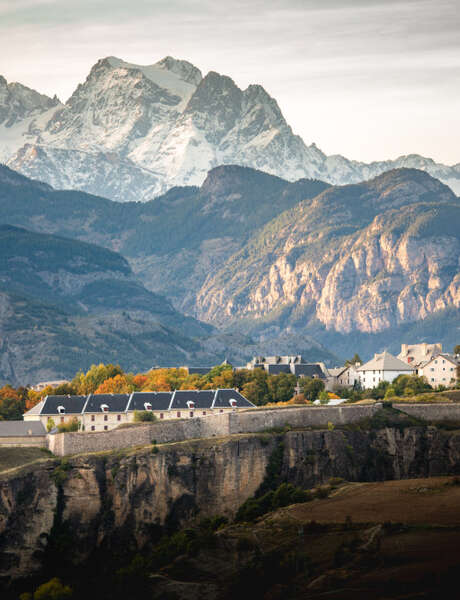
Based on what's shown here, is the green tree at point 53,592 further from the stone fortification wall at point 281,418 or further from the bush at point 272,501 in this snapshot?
the stone fortification wall at point 281,418

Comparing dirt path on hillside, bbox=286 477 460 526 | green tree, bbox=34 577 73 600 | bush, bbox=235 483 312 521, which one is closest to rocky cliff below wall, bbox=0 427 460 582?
bush, bbox=235 483 312 521

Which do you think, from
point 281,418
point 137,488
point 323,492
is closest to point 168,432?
point 137,488

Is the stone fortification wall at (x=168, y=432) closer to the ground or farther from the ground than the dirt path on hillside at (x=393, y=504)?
farther from the ground

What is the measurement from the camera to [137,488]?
18500 centimetres

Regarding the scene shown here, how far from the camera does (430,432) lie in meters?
199

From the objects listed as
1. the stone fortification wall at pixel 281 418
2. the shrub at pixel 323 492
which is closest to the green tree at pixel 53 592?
the shrub at pixel 323 492

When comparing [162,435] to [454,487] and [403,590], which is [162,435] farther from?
[403,590]

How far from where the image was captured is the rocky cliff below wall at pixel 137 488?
181250mm

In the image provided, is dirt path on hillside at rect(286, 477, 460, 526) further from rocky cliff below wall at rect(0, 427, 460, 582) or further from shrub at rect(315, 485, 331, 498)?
rocky cliff below wall at rect(0, 427, 460, 582)

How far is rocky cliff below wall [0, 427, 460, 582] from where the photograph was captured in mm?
181250

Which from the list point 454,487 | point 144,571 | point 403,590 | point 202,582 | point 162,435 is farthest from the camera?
point 162,435

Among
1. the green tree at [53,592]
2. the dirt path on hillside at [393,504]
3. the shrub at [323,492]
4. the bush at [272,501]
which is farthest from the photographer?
the bush at [272,501]

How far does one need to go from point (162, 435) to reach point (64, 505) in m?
16.4

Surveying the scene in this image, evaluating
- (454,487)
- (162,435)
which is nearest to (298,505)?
(454,487)
